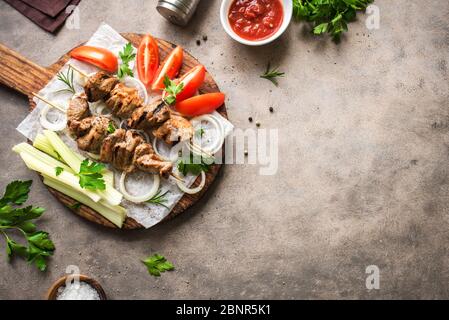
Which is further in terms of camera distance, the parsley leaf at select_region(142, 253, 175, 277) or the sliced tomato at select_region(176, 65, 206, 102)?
the parsley leaf at select_region(142, 253, 175, 277)

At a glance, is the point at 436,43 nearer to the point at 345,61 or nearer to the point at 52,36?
the point at 345,61

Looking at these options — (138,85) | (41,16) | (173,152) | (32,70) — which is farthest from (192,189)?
(41,16)

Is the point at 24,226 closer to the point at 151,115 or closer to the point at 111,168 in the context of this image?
the point at 111,168

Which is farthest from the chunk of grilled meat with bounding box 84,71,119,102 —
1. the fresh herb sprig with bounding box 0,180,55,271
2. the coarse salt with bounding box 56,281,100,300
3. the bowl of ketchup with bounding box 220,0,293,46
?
the coarse salt with bounding box 56,281,100,300

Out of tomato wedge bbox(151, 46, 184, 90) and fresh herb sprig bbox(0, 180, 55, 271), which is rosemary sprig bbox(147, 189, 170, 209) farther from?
fresh herb sprig bbox(0, 180, 55, 271)
